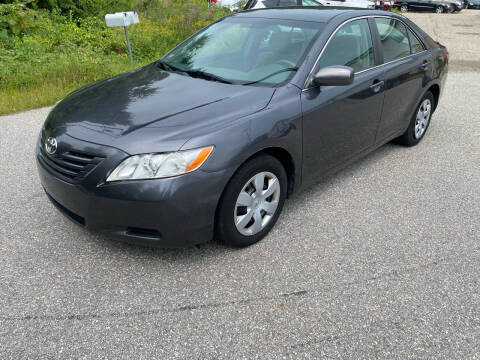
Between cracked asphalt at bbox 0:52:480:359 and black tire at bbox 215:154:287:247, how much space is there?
0.12 metres

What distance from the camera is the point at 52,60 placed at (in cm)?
787

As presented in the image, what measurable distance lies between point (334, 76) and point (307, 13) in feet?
3.19

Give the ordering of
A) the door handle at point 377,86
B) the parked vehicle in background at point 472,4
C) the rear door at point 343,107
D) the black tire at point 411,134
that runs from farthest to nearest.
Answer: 1. the parked vehicle in background at point 472,4
2. the black tire at point 411,134
3. the door handle at point 377,86
4. the rear door at point 343,107

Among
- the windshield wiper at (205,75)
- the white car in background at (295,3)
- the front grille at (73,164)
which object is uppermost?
the white car in background at (295,3)

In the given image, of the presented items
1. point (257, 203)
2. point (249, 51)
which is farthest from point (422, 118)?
point (257, 203)

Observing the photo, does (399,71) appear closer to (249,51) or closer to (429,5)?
(249,51)

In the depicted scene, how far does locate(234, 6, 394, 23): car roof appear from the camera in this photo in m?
3.73

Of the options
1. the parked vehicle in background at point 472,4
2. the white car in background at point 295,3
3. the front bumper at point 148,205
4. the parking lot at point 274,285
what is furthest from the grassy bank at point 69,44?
the parked vehicle in background at point 472,4

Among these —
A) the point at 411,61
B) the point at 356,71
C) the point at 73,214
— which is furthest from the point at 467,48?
the point at 73,214

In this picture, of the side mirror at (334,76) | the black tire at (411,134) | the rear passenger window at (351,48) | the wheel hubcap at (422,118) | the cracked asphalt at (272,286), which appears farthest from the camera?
the wheel hubcap at (422,118)

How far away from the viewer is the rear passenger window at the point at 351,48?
138 inches

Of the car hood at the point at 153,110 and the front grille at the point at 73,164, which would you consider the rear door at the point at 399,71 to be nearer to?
the car hood at the point at 153,110

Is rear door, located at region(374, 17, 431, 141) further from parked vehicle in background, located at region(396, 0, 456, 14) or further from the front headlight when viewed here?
parked vehicle in background, located at region(396, 0, 456, 14)

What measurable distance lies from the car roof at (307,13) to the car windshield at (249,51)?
8 centimetres
